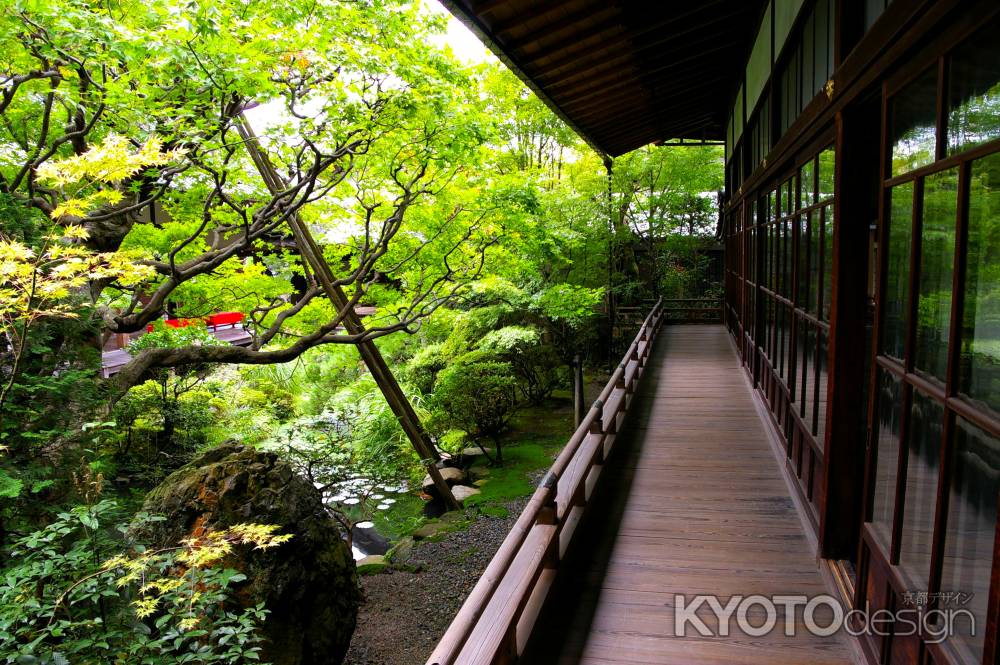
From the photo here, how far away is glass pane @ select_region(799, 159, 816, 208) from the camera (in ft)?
13.5

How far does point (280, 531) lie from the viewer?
514 centimetres

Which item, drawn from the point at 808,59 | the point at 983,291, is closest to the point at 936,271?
the point at 983,291

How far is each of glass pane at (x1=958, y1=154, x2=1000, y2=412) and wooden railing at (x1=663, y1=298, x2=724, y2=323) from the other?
14.6 m

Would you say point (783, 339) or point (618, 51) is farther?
point (618, 51)

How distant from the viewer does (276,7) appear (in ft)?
19.9

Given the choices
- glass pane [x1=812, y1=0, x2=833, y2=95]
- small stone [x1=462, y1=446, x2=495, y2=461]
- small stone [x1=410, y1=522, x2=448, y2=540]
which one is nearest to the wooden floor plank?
glass pane [x1=812, y1=0, x2=833, y2=95]

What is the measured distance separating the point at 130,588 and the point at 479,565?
556cm

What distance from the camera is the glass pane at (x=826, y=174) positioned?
354cm

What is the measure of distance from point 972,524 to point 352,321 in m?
8.91

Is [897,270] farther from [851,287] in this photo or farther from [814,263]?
[814,263]

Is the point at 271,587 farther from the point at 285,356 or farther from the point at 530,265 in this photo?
the point at 530,265

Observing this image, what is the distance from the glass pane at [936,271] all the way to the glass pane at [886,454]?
396mm

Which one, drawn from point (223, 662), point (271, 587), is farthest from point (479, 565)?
point (223, 662)

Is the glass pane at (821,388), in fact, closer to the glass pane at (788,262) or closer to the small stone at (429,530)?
the glass pane at (788,262)
